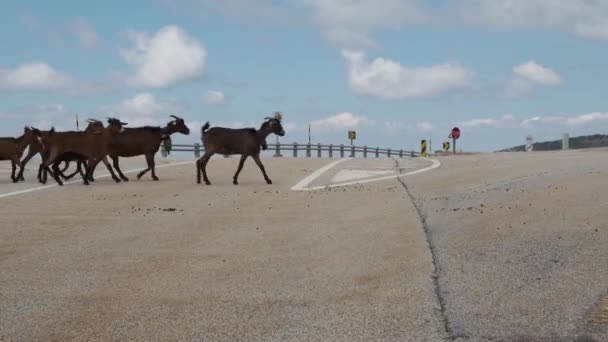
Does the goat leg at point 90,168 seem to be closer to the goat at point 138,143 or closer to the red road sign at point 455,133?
the goat at point 138,143

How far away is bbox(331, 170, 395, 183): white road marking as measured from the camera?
18031mm

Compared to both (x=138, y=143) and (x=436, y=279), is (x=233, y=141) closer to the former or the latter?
(x=138, y=143)

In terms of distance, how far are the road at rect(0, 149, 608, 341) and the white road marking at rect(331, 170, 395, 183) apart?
488 cm

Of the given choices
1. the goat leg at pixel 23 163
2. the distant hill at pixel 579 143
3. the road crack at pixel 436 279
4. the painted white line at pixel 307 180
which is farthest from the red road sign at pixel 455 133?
the road crack at pixel 436 279

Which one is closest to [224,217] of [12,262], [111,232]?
[111,232]

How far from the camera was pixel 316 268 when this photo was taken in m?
6.96

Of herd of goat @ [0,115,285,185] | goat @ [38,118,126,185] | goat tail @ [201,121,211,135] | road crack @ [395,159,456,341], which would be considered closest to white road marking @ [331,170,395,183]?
herd of goat @ [0,115,285,185]

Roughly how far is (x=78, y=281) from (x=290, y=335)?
2.50 meters

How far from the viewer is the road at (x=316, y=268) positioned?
5.04 m

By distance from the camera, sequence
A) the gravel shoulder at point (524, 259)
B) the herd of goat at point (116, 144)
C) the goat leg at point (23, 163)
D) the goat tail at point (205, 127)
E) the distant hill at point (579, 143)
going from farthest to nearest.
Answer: the distant hill at point (579, 143) → the goat leg at point (23, 163) → the goat tail at point (205, 127) → the herd of goat at point (116, 144) → the gravel shoulder at point (524, 259)

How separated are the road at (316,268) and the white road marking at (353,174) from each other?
192 inches

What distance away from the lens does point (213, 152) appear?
59.2 feet

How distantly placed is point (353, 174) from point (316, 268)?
12866 millimetres

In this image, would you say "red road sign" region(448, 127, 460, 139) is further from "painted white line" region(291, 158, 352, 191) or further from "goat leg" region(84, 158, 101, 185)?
"goat leg" region(84, 158, 101, 185)
